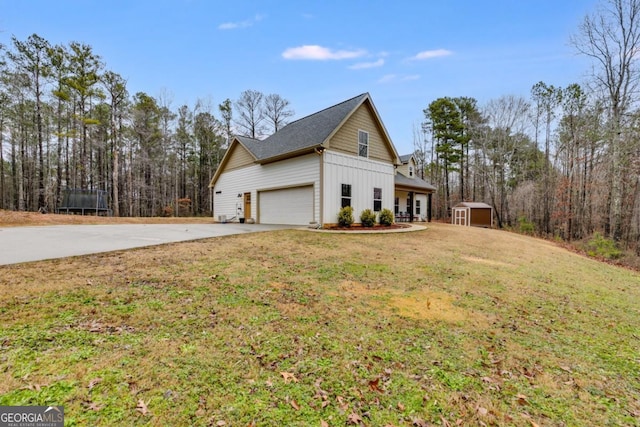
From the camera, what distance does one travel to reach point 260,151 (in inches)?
641

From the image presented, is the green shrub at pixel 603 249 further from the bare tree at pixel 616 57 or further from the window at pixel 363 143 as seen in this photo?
the window at pixel 363 143

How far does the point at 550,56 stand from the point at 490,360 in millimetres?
21683

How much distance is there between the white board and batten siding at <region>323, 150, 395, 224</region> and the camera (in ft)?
41.3

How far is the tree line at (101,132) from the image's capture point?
21.0m

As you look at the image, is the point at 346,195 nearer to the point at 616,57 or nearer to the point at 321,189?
the point at 321,189

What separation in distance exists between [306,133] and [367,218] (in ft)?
18.2

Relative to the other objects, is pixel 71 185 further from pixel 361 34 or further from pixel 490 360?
pixel 490 360

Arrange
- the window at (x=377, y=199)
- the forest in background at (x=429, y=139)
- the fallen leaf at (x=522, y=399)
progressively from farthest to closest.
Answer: the forest in background at (x=429, y=139) → the window at (x=377, y=199) → the fallen leaf at (x=522, y=399)

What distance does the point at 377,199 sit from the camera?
48.9 ft

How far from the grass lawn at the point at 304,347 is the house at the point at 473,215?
17.0 meters

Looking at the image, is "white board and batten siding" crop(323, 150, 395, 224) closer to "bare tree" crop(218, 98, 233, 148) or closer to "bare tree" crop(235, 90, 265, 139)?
"bare tree" crop(235, 90, 265, 139)

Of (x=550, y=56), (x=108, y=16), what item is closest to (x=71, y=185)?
(x=108, y=16)

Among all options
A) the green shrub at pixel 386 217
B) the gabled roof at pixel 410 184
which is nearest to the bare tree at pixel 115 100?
the green shrub at pixel 386 217

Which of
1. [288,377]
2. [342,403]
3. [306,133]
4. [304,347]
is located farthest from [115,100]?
[342,403]
